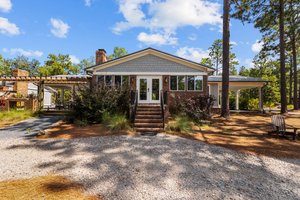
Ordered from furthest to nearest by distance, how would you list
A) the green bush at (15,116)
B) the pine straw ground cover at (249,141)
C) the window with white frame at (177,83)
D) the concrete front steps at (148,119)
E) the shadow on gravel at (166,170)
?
the window with white frame at (177,83) → the green bush at (15,116) → the concrete front steps at (148,119) → the pine straw ground cover at (249,141) → the shadow on gravel at (166,170)

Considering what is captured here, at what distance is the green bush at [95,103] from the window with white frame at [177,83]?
15.9ft

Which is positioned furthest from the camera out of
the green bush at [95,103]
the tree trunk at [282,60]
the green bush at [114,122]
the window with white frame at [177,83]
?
the tree trunk at [282,60]

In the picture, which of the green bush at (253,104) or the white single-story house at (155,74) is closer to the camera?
the white single-story house at (155,74)

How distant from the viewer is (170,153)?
5.80 metres

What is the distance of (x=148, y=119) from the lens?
988cm

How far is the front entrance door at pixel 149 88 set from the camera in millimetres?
13945

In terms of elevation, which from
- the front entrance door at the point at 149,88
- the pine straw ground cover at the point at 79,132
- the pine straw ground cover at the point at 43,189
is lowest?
the pine straw ground cover at the point at 43,189

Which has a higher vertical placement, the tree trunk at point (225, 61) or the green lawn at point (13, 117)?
the tree trunk at point (225, 61)

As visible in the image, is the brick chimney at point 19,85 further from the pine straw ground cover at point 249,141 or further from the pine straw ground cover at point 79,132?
the pine straw ground cover at point 249,141

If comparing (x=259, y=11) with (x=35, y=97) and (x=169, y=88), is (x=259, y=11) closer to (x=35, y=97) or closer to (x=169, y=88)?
(x=169, y=88)

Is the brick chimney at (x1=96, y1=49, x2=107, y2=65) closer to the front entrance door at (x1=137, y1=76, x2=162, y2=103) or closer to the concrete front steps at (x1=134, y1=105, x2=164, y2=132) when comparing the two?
the front entrance door at (x1=137, y1=76, x2=162, y2=103)

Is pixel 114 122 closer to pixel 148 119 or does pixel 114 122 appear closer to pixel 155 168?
pixel 148 119

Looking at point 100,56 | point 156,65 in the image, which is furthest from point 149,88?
point 100,56

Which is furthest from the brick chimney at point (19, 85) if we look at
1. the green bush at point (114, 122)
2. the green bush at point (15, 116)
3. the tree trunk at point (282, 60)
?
the tree trunk at point (282, 60)
